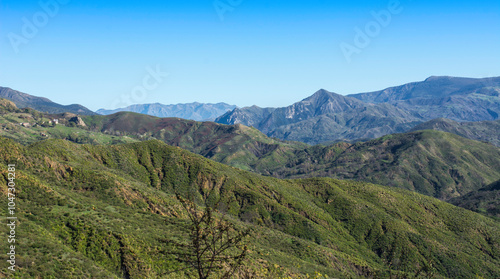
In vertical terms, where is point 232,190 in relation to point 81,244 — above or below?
below

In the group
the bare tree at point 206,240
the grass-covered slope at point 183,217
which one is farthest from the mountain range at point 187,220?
the bare tree at point 206,240

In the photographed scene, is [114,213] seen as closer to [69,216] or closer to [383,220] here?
[69,216]

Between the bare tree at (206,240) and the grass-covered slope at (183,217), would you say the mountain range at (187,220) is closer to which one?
the grass-covered slope at (183,217)

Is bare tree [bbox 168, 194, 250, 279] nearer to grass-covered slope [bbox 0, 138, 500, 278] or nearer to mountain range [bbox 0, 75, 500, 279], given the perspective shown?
mountain range [bbox 0, 75, 500, 279]

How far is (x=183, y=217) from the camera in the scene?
105062mm

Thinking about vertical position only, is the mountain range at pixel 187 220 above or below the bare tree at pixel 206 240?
below

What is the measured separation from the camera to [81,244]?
59250 millimetres

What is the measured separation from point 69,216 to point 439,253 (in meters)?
156

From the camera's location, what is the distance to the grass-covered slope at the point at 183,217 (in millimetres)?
58906

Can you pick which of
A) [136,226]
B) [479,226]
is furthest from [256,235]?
[479,226]

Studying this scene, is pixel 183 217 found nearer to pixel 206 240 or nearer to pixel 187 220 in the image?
pixel 187 220

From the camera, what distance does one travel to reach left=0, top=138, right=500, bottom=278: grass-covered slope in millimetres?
58906

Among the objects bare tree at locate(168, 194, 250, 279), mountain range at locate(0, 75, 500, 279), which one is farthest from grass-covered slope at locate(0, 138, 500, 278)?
bare tree at locate(168, 194, 250, 279)

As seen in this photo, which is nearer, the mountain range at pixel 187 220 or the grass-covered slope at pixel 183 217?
the mountain range at pixel 187 220
